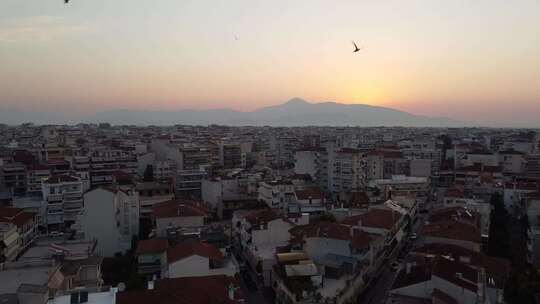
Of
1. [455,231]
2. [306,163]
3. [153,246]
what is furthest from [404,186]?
[153,246]

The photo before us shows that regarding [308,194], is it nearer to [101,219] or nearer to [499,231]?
[499,231]

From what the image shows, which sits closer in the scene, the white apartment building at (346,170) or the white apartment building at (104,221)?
the white apartment building at (104,221)

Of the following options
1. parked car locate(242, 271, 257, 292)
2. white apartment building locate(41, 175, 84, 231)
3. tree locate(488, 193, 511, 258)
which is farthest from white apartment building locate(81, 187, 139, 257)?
tree locate(488, 193, 511, 258)

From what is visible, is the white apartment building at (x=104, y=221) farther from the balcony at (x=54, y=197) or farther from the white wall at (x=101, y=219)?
the balcony at (x=54, y=197)

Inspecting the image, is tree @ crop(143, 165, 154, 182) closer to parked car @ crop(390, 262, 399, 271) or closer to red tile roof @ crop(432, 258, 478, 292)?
parked car @ crop(390, 262, 399, 271)

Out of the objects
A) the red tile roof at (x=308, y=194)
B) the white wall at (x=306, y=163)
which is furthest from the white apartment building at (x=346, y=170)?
the red tile roof at (x=308, y=194)

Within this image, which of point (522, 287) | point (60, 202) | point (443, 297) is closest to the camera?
point (443, 297)
